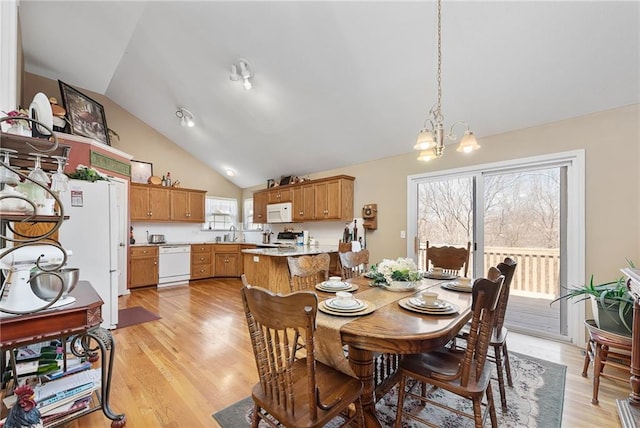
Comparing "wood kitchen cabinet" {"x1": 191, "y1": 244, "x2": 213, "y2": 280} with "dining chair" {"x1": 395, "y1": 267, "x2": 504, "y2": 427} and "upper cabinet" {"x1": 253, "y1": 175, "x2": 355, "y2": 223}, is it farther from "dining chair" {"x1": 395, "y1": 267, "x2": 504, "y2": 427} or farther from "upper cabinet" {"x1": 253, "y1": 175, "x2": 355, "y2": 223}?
"dining chair" {"x1": 395, "y1": 267, "x2": 504, "y2": 427}

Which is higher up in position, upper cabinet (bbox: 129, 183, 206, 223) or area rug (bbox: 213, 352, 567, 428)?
upper cabinet (bbox: 129, 183, 206, 223)

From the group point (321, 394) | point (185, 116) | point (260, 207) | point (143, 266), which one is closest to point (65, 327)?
point (321, 394)

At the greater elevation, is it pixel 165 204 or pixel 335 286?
pixel 165 204

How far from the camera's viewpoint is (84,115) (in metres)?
4.72

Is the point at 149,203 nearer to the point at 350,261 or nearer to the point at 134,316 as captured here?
the point at 134,316

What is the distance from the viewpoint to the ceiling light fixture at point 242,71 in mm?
3471

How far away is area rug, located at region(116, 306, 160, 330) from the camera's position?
3461mm

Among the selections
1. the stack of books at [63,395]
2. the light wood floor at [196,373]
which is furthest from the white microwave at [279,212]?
the stack of books at [63,395]

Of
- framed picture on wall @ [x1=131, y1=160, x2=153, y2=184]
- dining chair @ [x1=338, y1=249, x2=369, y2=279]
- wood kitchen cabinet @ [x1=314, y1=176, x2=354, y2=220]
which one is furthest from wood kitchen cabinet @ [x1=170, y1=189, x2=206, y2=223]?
dining chair @ [x1=338, y1=249, x2=369, y2=279]

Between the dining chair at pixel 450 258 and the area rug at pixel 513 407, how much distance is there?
3.34ft

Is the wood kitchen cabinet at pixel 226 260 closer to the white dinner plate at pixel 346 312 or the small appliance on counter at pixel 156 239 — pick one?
the small appliance on counter at pixel 156 239

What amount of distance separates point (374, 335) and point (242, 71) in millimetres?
3554

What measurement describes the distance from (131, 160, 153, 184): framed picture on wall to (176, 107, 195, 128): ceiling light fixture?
1.54m

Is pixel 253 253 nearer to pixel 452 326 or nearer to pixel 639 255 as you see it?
pixel 452 326
